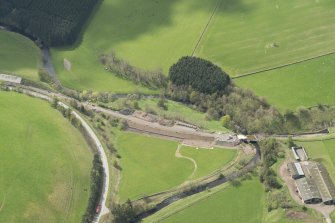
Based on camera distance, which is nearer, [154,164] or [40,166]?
[40,166]

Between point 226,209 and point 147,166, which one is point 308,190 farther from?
point 147,166

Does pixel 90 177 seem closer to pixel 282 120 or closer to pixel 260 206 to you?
pixel 260 206

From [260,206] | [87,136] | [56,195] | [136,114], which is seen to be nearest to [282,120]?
[260,206]

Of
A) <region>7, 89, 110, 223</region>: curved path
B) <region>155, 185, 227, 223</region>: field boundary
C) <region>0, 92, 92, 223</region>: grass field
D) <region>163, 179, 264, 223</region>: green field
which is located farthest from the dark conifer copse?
<region>163, 179, 264, 223</region>: green field

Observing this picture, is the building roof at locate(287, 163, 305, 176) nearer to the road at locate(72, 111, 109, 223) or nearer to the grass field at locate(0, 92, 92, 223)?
the road at locate(72, 111, 109, 223)

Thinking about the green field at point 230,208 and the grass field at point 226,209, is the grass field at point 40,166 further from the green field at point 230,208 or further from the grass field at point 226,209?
the green field at point 230,208

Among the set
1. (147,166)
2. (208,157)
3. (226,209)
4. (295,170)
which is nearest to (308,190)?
(295,170)
